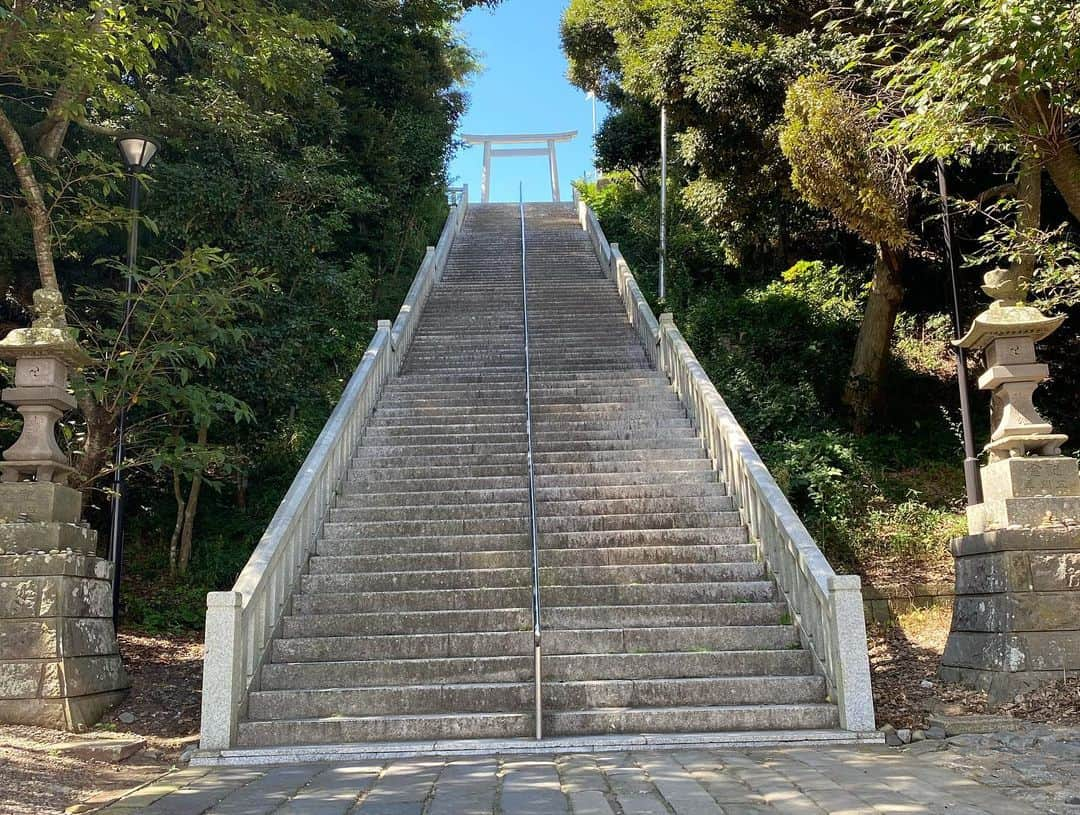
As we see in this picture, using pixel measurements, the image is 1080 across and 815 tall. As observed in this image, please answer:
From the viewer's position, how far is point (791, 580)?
6262mm

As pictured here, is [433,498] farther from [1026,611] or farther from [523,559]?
[1026,611]

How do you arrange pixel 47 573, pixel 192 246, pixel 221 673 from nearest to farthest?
pixel 221 673 < pixel 47 573 < pixel 192 246

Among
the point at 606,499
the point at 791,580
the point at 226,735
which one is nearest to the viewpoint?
the point at 226,735

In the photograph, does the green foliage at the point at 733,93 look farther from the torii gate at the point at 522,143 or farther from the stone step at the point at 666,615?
the torii gate at the point at 522,143

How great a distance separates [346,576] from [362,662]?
123 cm

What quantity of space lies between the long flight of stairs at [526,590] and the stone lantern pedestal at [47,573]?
125 cm

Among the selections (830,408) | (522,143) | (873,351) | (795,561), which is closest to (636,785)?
(795,561)

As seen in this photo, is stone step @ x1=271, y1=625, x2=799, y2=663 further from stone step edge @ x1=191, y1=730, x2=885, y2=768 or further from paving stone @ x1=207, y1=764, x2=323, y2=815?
paving stone @ x1=207, y1=764, x2=323, y2=815

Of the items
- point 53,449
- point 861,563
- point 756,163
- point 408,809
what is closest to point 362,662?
point 408,809

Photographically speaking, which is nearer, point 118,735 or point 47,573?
point 118,735

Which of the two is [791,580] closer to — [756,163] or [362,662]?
[362,662]

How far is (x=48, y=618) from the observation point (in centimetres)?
552

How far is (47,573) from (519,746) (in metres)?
3.43

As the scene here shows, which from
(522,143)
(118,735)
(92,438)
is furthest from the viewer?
(522,143)
